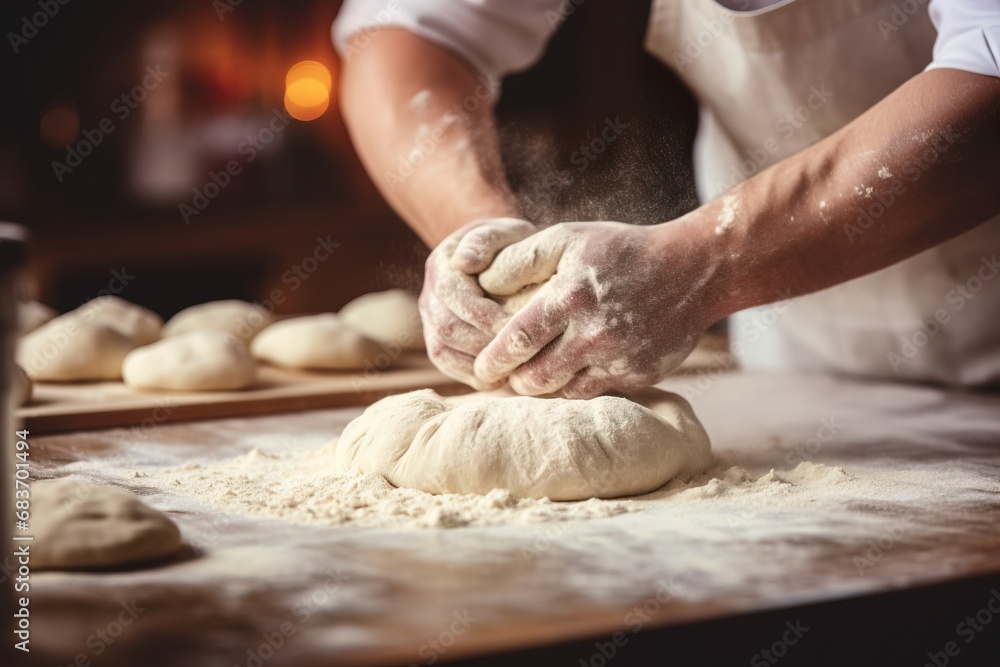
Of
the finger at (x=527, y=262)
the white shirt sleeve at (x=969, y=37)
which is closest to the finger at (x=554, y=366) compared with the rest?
the finger at (x=527, y=262)

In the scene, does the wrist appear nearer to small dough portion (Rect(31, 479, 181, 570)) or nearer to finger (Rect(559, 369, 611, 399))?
finger (Rect(559, 369, 611, 399))

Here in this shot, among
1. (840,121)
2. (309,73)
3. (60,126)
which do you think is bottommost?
(840,121)

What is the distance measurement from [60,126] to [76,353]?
3263 millimetres

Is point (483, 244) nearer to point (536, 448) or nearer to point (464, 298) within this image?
point (464, 298)

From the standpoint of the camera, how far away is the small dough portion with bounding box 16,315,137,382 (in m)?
2.44

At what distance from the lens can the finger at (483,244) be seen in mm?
1581

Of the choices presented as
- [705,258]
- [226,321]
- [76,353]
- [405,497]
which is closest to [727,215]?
[705,258]

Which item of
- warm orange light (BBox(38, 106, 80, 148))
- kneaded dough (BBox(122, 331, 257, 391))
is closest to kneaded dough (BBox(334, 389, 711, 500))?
kneaded dough (BBox(122, 331, 257, 391))

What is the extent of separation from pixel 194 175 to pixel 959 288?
13.8 ft

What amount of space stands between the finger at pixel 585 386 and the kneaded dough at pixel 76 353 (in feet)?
4.77

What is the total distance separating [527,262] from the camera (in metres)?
1.54

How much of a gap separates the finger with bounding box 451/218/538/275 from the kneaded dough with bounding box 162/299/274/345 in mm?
1532

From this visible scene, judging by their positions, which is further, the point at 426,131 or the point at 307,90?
the point at 307,90

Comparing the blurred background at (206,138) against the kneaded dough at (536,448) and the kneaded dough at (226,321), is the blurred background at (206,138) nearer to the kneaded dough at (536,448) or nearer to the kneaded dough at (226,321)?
the kneaded dough at (226,321)
